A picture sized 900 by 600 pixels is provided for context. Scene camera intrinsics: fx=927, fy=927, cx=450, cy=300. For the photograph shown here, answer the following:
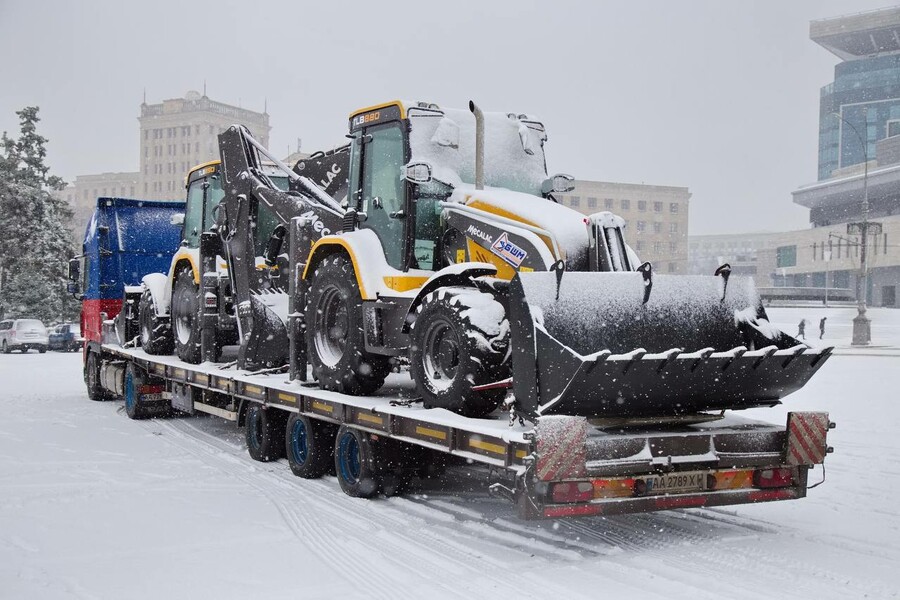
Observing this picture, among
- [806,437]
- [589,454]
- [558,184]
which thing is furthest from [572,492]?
[558,184]

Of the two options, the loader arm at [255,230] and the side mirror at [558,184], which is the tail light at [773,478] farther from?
the loader arm at [255,230]

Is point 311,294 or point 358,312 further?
point 311,294

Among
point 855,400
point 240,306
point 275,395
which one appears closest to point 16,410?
point 240,306

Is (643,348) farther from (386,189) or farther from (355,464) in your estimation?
(386,189)

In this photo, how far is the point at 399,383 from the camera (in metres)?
10.0

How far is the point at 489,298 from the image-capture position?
280 inches

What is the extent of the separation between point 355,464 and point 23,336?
30797mm

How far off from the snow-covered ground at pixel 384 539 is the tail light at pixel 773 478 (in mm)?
442

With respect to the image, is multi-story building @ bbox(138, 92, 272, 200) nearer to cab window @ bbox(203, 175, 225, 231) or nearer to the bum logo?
cab window @ bbox(203, 175, 225, 231)

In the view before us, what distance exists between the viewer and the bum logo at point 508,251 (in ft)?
24.4

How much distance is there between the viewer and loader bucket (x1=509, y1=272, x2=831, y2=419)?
6230mm

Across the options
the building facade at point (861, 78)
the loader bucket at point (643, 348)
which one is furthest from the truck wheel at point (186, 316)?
the building facade at point (861, 78)

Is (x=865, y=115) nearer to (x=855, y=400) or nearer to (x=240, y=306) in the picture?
(x=855, y=400)

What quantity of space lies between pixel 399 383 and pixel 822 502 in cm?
435
